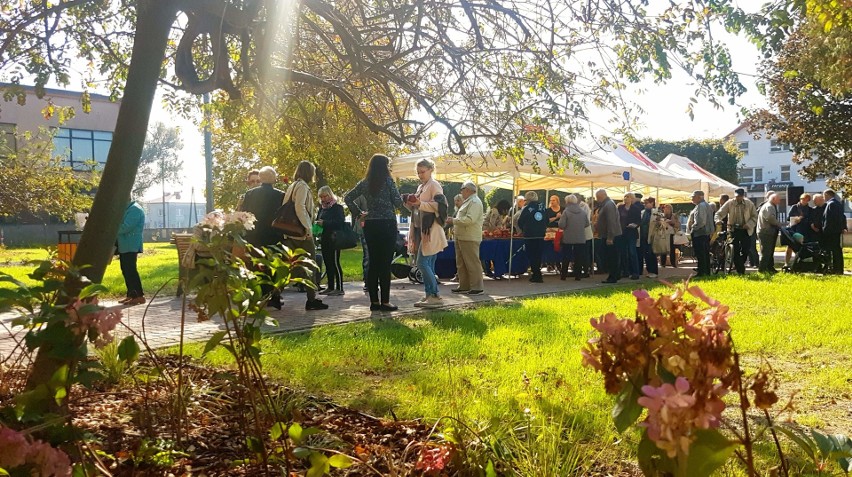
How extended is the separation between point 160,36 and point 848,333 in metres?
6.71

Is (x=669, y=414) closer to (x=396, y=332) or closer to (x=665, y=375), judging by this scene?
(x=665, y=375)

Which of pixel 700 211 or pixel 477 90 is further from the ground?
pixel 477 90

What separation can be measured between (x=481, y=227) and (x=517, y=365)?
5.72m

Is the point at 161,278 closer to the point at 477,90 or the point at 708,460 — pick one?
the point at 477,90

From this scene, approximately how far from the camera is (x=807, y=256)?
600 inches

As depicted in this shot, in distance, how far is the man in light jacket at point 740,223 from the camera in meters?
14.5

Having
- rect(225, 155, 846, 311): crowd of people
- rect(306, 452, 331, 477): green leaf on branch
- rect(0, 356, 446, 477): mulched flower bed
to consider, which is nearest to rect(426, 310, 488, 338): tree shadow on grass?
rect(225, 155, 846, 311): crowd of people

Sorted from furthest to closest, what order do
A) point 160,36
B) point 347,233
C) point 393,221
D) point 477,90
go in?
point 347,233 < point 393,221 < point 477,90 < point 160,36

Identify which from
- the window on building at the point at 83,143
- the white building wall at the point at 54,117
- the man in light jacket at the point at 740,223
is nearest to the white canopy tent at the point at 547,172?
the man in light jacket at the point at 740,223

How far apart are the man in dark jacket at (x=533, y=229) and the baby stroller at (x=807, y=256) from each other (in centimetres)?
614

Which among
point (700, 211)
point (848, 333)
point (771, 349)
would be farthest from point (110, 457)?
point (700, 211)

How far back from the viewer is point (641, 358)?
4.61 feet

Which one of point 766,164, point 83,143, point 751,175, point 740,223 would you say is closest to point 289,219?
point 740,223

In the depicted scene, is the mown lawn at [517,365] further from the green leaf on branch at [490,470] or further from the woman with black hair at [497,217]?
the woman with black hair at [497,217]
